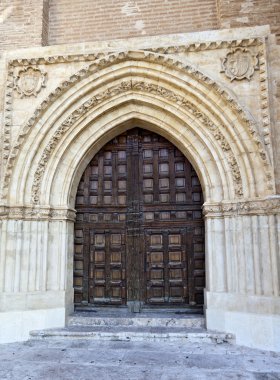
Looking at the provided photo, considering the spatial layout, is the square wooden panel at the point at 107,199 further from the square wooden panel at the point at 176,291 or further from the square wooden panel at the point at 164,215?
the square wooden panel at the point at 176,291

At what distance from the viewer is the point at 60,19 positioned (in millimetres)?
6578

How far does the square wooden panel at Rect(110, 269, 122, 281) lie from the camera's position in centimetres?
602

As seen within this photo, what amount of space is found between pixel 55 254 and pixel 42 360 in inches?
64.5

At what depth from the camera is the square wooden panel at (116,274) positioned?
19.8 feet

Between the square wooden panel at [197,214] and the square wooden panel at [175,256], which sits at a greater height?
the square wooden panel at [197,214]

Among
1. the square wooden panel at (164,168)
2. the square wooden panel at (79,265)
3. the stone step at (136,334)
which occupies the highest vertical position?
the square wooden panel at (164,168)

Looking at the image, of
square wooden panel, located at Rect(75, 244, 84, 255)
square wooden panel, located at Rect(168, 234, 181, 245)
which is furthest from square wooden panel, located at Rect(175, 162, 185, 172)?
square wooden panel, located at Rect(75, 244, 84, 255)

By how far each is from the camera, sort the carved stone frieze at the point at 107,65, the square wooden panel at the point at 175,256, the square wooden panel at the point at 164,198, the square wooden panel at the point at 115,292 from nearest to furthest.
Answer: the carved stone frieze at the point at 107,65 → the square wooden panel at the point at 175,256 → the square wooden panel at the point at 115,292 → the square wooden panel at the point at 164,198

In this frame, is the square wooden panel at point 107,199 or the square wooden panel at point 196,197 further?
the square wooden panel at point 107,199

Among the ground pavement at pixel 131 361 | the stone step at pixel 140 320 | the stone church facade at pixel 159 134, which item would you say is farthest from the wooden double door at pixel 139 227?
the ground pavement at pixel 131 361

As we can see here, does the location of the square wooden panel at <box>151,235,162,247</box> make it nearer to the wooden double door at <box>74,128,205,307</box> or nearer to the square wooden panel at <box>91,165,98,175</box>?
the wooden double door at <box>74,128,205,307</box>

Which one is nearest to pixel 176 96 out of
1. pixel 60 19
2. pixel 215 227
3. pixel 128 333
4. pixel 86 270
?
pixel 215 227

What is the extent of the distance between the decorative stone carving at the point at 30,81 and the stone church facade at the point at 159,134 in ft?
0.06

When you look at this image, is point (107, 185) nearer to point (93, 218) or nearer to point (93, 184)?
point (93, 184)
